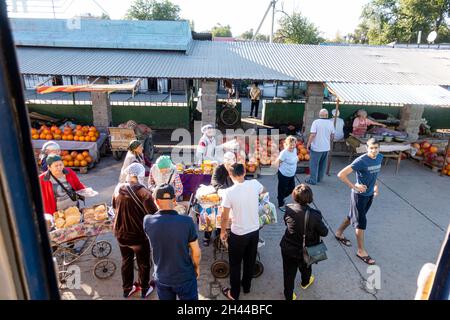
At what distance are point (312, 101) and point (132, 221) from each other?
26.6 feet

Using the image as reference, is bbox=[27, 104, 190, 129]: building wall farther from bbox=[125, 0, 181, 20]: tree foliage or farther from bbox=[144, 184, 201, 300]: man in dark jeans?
bbox=[125, 0, 181, 20]: tree foliage

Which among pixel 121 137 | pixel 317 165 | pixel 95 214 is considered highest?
pixel 95 214

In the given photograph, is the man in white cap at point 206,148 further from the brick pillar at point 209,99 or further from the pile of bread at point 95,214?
the brick pillar at point 209,99

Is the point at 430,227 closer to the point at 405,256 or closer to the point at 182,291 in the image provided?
the point at 405,256

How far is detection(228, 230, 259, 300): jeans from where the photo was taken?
4.04 m

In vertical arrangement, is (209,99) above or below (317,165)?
above

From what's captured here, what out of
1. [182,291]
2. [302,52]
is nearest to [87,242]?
[182,291]

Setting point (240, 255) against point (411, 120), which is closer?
point (240, 255)

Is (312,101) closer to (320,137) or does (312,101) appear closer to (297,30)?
(320,137)

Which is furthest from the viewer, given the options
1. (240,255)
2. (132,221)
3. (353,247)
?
(353,247)

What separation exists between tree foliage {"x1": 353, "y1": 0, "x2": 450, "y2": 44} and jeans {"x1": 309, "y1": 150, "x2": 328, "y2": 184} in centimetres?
3265

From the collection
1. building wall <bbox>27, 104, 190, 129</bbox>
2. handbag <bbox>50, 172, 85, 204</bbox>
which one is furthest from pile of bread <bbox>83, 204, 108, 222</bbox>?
building wall <bbox>27, 104, 190, 129</bbox>

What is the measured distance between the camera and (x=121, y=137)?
975cm

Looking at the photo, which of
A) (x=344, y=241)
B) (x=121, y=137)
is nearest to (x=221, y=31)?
(x=121, y=137)
